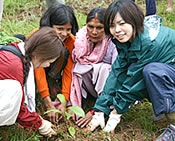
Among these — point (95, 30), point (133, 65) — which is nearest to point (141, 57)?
point (133, 65)

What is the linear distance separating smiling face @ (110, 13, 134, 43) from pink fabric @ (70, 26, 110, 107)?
47 centimetres

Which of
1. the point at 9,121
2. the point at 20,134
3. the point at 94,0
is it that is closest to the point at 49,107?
the point at 20,134

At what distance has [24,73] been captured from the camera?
171 cm

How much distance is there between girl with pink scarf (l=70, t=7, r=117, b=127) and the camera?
215cm

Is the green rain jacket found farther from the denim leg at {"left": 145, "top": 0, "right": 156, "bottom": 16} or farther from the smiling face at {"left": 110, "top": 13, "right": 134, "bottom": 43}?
the denim leg at {"left": 145, "top": 0, "right": 156, "bottom": 16}

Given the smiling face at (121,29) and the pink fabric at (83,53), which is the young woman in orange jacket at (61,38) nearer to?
the pink fabric at (83,53)

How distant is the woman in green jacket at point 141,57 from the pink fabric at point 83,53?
36cm

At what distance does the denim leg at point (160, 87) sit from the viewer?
1.57 meters

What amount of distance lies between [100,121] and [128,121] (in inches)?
11.6

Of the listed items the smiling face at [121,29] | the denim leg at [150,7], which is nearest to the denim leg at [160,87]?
the smiling face at [121,29]

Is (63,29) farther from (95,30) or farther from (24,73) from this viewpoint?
(24,73)

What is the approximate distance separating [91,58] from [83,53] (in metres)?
0.09

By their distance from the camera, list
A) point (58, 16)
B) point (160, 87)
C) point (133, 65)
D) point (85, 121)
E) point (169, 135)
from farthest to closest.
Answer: point (58, 16) < point (85, 121) < point (133, 65) < point (169, 135) < point (160, 87)

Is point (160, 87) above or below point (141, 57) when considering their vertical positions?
below
